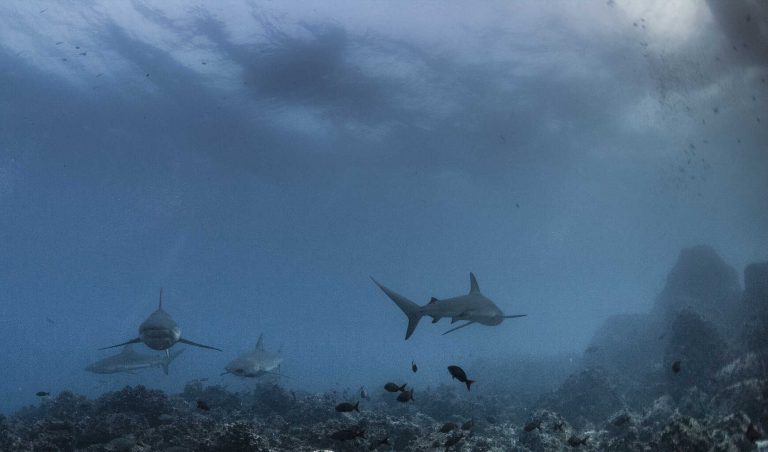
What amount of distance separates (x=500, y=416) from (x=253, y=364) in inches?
393

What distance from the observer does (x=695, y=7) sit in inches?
703

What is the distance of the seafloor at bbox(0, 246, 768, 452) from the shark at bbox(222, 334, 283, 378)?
3.90 ft

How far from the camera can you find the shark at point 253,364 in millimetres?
11070

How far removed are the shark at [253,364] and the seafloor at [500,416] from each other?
1.19 meters

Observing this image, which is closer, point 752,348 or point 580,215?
point 752,348

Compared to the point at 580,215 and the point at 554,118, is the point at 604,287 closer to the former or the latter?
the point at 580,215

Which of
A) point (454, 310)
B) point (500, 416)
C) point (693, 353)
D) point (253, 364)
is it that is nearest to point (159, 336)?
point (253, 364)

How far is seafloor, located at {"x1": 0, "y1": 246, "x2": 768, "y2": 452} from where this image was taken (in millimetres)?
6633

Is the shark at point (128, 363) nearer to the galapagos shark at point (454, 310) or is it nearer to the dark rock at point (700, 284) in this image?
the galapagos shark at point (454, 310)

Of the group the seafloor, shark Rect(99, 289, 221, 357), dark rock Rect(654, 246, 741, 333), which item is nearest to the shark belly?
shark Rect(99, 289, 221, 357)

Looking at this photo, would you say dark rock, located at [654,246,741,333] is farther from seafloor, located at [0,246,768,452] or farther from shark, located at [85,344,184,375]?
shark, located at [85,344,184,375]

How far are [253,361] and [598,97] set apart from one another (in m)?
27.3

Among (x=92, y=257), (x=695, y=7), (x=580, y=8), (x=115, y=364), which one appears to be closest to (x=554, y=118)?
(x=580, y=8)

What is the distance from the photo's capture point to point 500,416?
1586 cm
